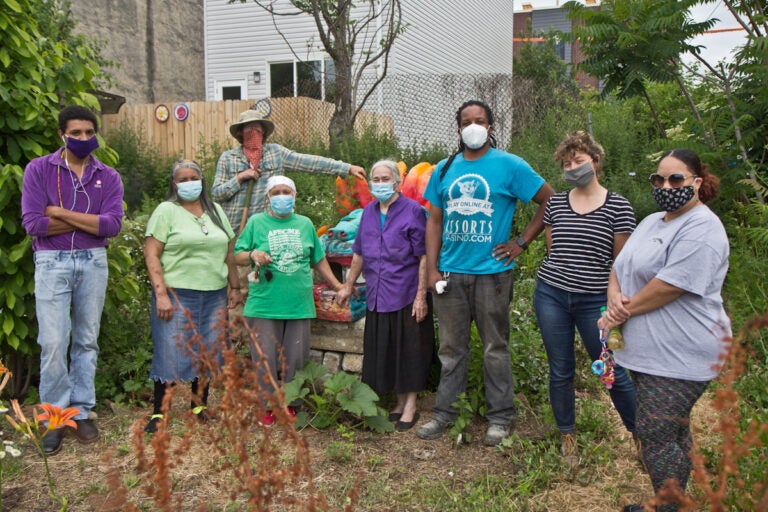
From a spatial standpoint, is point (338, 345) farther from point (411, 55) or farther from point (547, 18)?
point (547, 18)

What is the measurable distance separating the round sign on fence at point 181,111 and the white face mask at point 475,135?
10.8m

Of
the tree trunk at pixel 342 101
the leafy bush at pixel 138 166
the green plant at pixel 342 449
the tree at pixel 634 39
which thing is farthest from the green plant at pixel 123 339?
the leafy bush at pixel 138 166

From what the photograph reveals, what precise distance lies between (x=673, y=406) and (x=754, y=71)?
4.46 meters

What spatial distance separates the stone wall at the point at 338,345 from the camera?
5215 mm

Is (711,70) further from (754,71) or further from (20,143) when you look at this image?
(20,143)

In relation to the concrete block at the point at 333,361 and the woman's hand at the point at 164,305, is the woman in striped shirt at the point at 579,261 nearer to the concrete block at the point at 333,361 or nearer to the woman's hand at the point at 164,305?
the concrete block at the point at 333,361

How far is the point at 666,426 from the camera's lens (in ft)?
9.37

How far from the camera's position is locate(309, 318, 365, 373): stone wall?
521 centimetres

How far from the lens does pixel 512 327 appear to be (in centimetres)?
508

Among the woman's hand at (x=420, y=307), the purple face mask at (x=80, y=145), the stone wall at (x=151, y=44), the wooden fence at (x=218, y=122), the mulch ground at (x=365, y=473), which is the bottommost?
the mulch ground at (x=365, y=473)

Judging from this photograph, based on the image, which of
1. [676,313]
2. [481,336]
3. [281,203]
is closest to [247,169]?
[281,203]

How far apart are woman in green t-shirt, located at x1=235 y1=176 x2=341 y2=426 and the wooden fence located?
7292mm

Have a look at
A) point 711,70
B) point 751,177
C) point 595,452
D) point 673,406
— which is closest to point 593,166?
point 673,406

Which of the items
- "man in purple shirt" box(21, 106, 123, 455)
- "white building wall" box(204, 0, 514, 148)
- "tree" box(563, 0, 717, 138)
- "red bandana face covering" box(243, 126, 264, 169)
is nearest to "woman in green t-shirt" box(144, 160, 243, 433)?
"man in purple shirt" box(21, 106, 123, 455)
